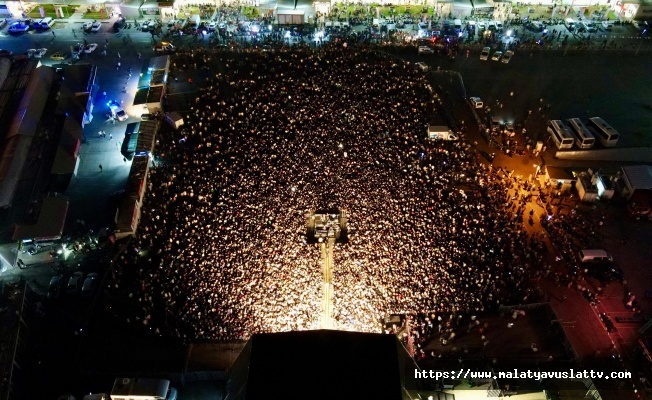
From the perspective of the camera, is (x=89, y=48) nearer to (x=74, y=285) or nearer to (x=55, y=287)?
(x=55, y=287)

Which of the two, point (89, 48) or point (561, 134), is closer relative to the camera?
point (561, 134)

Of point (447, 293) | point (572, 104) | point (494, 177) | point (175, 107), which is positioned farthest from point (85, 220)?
point (572, 104)

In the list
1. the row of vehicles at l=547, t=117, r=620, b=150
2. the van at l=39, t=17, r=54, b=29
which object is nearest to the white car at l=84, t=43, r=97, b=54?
the van at l=39, t=17, r=54, b=29

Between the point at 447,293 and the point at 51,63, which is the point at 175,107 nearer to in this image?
the point at 51,63

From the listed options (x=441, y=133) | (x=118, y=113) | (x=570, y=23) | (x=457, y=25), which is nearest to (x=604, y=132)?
(x=441, y=133)

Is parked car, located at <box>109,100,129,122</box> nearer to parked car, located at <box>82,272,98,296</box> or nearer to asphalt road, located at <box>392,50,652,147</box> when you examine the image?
parked car, located at <box>82,272,98,296</box>
